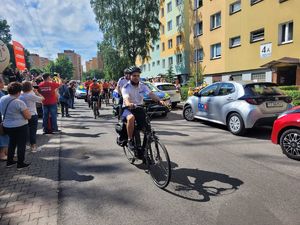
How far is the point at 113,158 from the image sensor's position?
5.38 m

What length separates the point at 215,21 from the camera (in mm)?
24109

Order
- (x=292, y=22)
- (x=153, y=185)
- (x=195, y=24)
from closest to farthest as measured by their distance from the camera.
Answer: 1. (x=153, y=185)
2. (x=292, y=22)
3. (x=195, y=24)

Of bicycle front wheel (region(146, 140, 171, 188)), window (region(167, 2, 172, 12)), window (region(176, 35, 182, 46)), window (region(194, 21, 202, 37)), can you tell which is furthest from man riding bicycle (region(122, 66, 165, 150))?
window (region(167, 2, 172, 12))

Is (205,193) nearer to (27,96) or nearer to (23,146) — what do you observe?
(23,146)

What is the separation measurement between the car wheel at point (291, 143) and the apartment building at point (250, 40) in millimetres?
11558

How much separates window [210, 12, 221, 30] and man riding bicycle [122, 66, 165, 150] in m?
21.4

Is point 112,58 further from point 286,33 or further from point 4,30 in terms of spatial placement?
point 4,30

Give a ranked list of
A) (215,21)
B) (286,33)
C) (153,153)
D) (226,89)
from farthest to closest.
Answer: (215,21) → (286,33) → (226,89) → (153,153)

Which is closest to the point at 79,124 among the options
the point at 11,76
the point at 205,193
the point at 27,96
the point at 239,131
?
the point at 11,76

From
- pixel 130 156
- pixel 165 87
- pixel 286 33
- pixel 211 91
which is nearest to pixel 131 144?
pixel 130 156

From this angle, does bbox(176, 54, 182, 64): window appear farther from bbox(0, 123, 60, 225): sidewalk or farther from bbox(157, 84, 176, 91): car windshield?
bbox(0, 123, 60, 225): sidewalk

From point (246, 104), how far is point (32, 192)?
5.62 metres

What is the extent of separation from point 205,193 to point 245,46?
18.7m

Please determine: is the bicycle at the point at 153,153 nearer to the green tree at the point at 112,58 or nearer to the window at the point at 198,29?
the window at the point at 198,29
